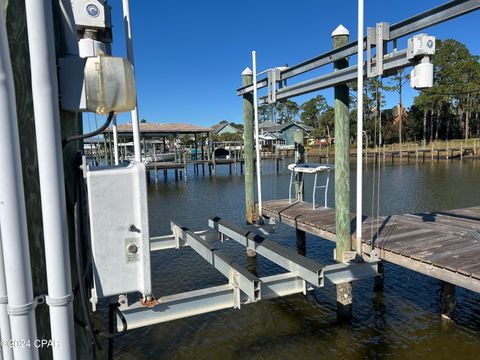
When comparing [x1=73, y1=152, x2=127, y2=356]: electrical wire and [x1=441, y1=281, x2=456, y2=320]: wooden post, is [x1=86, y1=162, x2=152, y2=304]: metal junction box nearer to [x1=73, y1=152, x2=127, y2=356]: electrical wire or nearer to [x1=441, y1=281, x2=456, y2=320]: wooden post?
[x1=73, y1=152, x2=127, y2=356]: electrical wire

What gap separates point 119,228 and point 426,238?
19.3ft

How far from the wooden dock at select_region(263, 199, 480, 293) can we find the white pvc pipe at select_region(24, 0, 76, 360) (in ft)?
15.5

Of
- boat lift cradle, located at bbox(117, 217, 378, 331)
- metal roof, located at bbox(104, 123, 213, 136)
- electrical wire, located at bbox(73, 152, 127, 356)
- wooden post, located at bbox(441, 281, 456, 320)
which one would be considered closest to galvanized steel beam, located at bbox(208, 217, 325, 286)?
boat lift cradle, located at bbox(117, 217, 378, 331)

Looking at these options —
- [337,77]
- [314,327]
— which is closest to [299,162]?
[337,77]

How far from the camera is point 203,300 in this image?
4.18 metres

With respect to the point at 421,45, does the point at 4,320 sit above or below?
below

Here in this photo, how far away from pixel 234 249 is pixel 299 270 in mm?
6875

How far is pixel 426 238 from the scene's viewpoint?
6.18 m

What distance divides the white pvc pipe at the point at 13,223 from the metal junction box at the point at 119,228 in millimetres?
381

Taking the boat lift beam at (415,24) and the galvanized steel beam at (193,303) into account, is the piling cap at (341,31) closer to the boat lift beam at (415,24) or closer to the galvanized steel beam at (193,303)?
the boat lift beam at (415,24)

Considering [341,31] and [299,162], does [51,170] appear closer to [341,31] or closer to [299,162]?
[341,31]

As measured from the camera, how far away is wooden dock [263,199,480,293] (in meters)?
4.80

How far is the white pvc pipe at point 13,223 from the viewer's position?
4.48 ft

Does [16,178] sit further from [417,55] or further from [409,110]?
[409,110]
